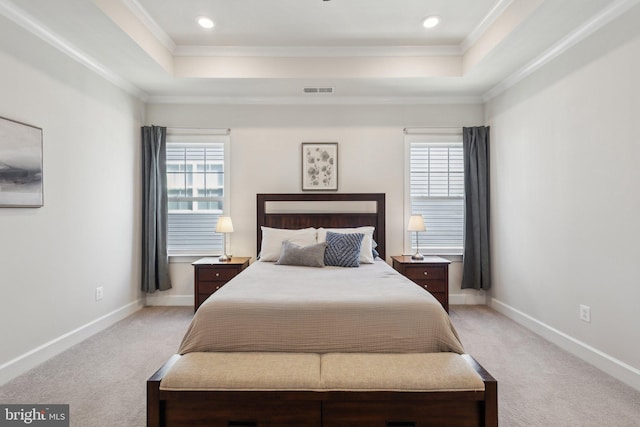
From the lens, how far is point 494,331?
3416mm

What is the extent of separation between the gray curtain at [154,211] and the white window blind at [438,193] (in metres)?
3.15

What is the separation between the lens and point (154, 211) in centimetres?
421

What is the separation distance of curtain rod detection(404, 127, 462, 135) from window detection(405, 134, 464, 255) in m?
0.13

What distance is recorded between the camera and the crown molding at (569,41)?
2.43 meters

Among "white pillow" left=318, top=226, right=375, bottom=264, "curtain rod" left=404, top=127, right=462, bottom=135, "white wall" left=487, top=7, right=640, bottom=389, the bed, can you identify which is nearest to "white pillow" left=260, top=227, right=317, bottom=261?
"white pillow" left=318, top=226, right=375, bottom=264

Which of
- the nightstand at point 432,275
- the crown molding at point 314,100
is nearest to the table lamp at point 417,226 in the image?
the nightstand at point 432,275

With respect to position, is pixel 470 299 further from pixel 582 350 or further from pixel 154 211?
pixel 154 211

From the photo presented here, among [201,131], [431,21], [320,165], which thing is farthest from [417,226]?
[201,131]

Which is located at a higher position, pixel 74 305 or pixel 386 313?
pixel 386 313

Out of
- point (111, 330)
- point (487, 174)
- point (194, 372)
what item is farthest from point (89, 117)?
point (487, 174)

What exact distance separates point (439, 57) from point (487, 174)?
5.15 ft

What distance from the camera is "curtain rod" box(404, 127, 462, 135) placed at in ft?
14.5

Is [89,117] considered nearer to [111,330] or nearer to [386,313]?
[111,330]

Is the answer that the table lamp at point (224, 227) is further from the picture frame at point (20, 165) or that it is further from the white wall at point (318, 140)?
the picture frame at point (20, 165)
